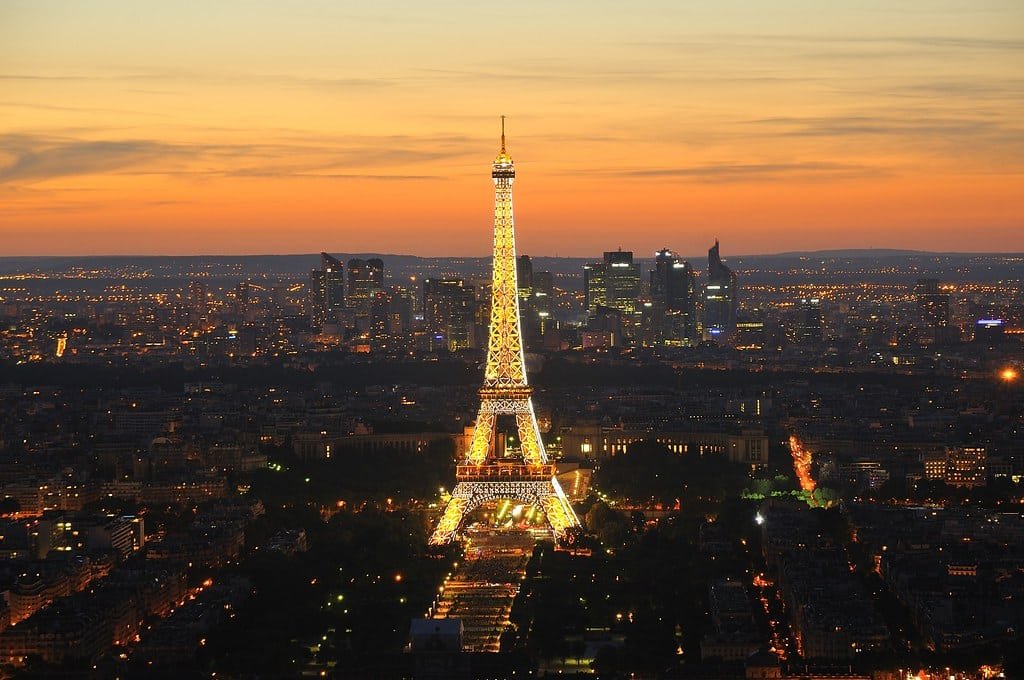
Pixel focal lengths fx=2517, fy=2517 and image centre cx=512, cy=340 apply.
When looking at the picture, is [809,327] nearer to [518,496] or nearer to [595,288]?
[595,288]

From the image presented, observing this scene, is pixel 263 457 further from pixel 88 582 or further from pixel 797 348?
pixel 797 348

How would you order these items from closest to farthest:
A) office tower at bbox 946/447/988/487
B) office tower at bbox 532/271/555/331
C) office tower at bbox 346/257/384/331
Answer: office tower at bbox 946/447/988/487 → office tower at bbox 532/271/555/331 → office tower at bbox 346/257/384/331

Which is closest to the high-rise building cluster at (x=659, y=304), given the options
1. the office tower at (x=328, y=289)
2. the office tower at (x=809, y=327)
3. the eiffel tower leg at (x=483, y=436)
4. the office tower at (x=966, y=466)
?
the office tower at (x=809, y=327)

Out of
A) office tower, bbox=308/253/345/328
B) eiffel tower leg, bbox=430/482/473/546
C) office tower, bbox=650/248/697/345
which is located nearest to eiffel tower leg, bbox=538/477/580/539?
→ eiffel tower leg, bbox=430/482/473/546

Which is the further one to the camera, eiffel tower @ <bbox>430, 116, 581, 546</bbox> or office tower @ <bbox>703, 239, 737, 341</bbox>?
office tower @ <bbox>703, 239, 737, 341</bbox>

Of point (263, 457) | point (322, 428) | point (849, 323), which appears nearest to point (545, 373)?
point (322, 428)

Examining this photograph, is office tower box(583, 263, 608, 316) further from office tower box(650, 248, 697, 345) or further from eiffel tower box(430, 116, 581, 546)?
eiffel tower box(430, 116, 581, 546)

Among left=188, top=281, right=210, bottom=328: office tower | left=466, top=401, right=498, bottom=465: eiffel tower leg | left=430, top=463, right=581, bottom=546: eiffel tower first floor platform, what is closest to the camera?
left=430, top=463, right=581, bottom=546: eiffel tower first floor platform
